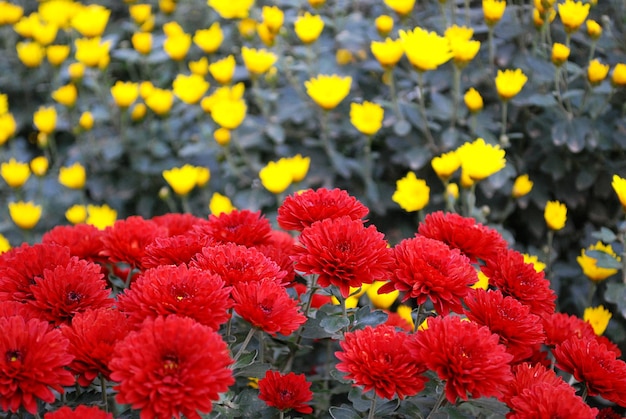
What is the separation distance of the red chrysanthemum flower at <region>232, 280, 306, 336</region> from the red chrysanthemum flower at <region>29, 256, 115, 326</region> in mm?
238

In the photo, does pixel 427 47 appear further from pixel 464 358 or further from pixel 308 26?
pixel 464 358

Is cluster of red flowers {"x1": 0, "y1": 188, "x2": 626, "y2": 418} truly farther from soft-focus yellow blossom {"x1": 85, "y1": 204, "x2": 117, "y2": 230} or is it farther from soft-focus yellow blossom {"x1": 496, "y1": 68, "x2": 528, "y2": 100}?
soft-focus yellow blossom {"x1": 85, "y1": 204, "x2": 117, "y2": 230}

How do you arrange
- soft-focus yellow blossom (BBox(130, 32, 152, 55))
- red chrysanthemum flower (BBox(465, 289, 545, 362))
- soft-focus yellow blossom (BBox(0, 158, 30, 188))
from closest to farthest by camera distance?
red chrysanthemum flower (BBox(465, 289, 545, 362))
soft-focus yellow blossom (BBox(0, 158, 30, 188))
soft-focus yellow blossom (BBox(130, 32, 152, 55))

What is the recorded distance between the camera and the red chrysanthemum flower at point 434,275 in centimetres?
107

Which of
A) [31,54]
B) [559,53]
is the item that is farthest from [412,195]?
[31,54]

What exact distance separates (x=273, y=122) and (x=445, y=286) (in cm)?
153

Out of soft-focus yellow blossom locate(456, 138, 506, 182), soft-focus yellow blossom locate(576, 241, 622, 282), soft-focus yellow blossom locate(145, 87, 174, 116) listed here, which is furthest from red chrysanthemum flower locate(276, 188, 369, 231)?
soft-focus yellow blossom locate(145, 87, 174, 116)

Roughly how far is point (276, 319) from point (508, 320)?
1.16 feet

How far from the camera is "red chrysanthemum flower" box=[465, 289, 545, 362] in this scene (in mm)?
1058

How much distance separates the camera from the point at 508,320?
1060mm

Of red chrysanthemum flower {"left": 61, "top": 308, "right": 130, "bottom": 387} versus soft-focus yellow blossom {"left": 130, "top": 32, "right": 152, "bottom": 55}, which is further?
soft-focus yellow blossom {"left": 130, "top": 32, "right": 152, "bottom": 55}

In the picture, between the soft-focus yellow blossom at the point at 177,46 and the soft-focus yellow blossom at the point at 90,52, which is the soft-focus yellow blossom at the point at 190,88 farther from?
the soft-focus yellow blossom at the point at 90,52

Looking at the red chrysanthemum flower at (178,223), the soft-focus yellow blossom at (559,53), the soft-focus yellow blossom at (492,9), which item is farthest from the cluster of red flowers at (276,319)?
the soft-focus yellow blossom at (492,9)

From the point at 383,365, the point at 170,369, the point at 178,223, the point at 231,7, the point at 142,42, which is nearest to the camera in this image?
the point at 170,369
